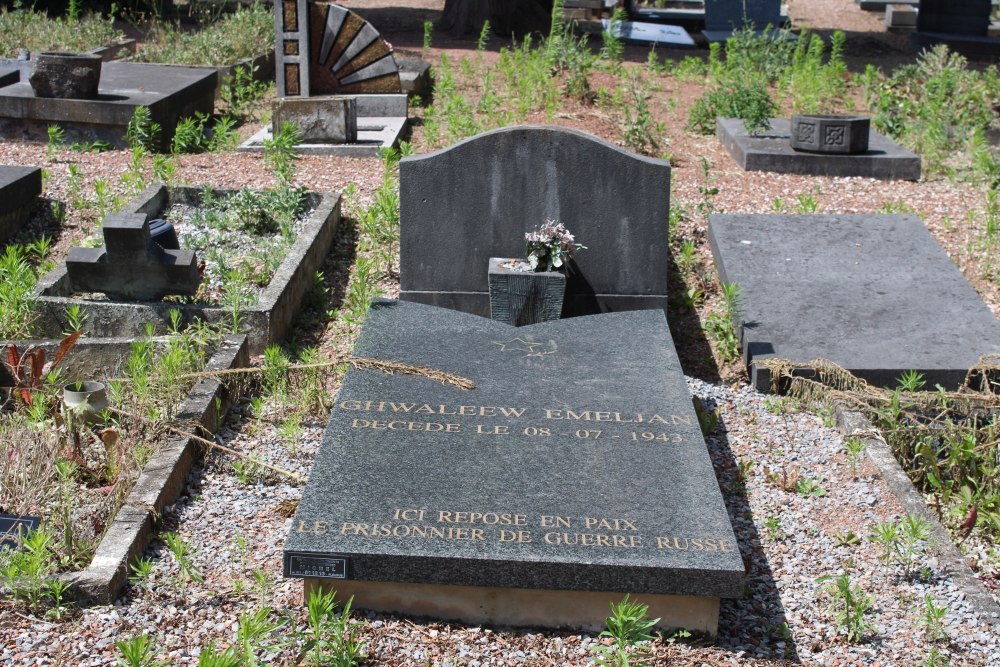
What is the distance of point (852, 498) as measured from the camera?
14.4ft

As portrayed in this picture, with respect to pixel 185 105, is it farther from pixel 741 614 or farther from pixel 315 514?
pixel 741 614

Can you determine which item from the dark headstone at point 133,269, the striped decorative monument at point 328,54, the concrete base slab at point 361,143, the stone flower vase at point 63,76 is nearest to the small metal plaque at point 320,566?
the dark headstone at point 133,269

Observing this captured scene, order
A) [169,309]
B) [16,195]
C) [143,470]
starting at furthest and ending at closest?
1. [16,195]
2. [169,309]
3. [143,470]

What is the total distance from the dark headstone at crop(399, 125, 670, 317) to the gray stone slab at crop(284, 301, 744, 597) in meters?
0.71

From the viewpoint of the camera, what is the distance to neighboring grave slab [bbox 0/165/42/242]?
6965 millimetres

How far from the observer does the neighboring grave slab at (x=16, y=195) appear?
6965 millimetres

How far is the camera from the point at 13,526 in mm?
3693

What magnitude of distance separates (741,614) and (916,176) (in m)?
5.89

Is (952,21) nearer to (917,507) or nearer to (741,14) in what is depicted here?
(741,14)

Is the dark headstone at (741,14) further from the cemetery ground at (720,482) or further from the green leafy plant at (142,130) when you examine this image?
the green leafy plant at (142,130)

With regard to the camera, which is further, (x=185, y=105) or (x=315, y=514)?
(x=185, y=105)

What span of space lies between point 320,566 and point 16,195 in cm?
479

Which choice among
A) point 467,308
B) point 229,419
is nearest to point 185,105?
point 467,308

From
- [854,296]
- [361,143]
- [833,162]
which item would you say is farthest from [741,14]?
[854,296]
